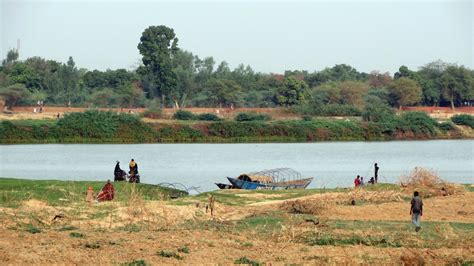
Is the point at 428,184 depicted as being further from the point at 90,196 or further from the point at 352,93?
the point at 352,93

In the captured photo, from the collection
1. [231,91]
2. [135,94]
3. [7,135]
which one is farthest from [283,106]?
[7,135]

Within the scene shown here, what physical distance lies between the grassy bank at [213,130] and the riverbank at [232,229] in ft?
170

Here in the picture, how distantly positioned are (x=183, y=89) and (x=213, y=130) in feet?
108

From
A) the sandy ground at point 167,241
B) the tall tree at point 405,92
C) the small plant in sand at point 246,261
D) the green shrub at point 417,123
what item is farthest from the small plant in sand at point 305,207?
the tall tree at point 405,92

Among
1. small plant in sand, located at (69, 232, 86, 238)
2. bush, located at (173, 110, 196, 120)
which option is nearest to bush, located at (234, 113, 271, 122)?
bush, located at (173, 110, 196, 120)

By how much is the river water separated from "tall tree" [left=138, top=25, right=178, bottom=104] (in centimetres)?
3170

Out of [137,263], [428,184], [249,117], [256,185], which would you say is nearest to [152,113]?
[249,117]

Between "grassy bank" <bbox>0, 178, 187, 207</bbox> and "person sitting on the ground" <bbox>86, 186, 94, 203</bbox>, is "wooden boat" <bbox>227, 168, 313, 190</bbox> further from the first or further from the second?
"person sitting on the ground" <bbox>86, 186, 94, 203</bbox>

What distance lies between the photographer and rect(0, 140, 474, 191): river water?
52719 mm

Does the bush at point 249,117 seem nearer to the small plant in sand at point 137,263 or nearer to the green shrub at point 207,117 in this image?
the green shrub at point 207,117

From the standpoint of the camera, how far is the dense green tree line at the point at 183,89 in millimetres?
112375

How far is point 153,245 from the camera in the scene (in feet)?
64.7

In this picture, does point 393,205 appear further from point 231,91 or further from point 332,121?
point 231,91

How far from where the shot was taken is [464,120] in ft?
342
